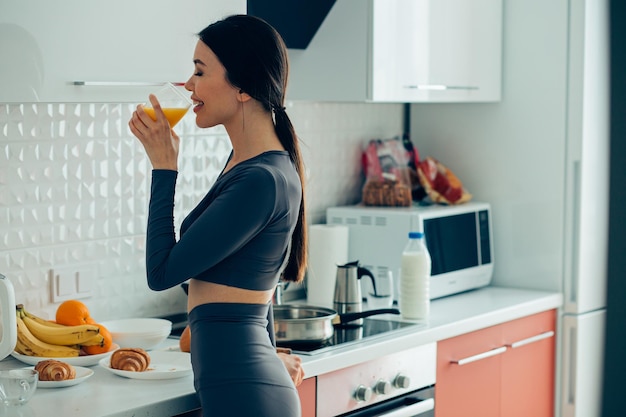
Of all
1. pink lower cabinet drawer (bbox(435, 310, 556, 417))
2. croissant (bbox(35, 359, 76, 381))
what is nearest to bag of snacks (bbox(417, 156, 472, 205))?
pink lower cabinet drawer (bbox(435, 310, 556, 417))

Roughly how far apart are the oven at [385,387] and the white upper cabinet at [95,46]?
0.82 meters

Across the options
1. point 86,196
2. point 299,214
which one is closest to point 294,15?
point 86,196

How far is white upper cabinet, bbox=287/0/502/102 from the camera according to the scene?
291cm

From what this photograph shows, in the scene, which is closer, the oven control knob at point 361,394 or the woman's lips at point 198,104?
the woman's lips at point 198,104

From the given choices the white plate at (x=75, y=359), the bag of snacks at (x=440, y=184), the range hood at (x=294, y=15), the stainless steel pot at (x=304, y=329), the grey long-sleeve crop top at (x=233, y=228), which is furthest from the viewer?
the bag of snacks at (x=440, y=184)

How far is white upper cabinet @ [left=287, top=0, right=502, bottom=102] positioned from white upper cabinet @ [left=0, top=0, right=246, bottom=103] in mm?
654

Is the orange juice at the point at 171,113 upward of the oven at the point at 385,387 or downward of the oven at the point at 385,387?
upward

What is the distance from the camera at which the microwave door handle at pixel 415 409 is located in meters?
2.62

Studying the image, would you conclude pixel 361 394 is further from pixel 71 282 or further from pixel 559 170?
pixel 559 170

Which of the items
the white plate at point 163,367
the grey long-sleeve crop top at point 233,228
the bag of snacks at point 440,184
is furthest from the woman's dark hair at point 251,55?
the bag of snacks at point 440,184

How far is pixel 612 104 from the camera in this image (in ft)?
11.2

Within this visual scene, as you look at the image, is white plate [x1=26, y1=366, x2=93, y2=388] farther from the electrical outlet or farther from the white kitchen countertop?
the electrical outlet

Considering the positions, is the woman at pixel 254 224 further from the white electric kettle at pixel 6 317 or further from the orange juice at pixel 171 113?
the white electric kettle at pixel 6 317

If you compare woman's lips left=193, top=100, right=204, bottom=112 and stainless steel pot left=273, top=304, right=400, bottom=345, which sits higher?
woman's lips left=193, top=100, right=204, bottom=112
